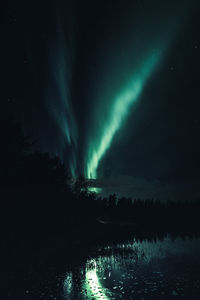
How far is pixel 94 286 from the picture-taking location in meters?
18.8

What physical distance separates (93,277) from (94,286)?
3268 mm

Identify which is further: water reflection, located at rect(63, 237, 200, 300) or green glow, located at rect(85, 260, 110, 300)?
water reflection, located at rect(63, 237, 200, 300)

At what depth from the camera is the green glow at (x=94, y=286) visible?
52.6ft

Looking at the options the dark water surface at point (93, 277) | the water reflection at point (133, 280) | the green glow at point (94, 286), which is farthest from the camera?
the water reflection at point (133, 280)

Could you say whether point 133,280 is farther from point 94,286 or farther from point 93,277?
point 94,286

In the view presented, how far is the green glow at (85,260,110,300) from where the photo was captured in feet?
52.6

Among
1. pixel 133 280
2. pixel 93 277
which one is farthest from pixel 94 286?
pixel 133 280

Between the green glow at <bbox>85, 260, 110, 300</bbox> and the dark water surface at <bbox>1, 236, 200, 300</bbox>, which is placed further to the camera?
the dark water surface at <bbox>1, 236, 200, 300</bbox>

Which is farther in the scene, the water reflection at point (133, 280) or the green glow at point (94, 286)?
the water reflection at point (133, 280)

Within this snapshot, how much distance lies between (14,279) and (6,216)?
18.8m

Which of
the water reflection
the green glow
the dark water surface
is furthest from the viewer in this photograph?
the water reflection

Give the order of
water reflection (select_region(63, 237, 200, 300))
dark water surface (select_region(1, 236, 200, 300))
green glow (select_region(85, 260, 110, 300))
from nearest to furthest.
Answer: green glow (select_region(85, 260, 110, 300))
dark water surface (select_region(1, 236, 200, 300))
water reflection (select_region(63, 237, 200, 300))

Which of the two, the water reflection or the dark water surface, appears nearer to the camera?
the dark water surface

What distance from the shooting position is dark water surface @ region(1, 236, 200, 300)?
16828 mm
